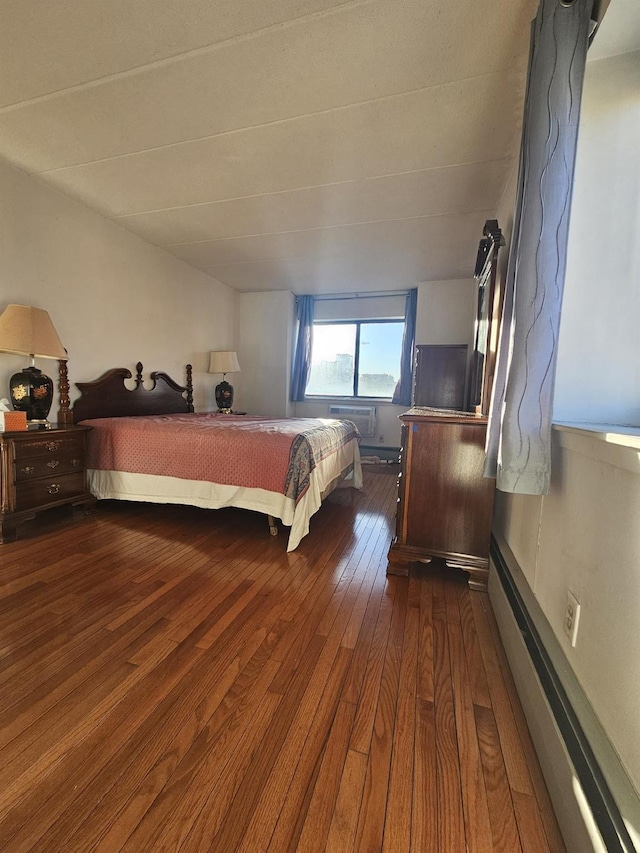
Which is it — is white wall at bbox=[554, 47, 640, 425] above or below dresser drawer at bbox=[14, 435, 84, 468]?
above

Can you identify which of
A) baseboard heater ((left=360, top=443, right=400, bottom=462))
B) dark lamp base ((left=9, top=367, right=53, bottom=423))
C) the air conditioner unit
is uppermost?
dark lamp base ((left=9, top=367, right=53, bottom=423))

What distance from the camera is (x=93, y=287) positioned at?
3074mm

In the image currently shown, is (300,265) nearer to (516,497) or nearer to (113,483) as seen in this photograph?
(113,483)

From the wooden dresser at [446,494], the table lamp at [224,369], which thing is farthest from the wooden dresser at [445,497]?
the table lamp at [224,369]

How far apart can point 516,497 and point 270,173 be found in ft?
8.53

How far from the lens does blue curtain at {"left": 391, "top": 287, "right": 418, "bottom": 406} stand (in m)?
4.83

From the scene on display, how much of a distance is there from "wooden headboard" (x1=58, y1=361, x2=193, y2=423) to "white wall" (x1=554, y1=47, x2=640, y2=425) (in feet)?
11.2

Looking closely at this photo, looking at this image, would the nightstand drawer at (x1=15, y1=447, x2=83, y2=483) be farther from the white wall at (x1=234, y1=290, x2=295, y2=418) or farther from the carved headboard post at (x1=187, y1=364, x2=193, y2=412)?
the white wall at (x1=234, y1=290, x2=295, y2=418)

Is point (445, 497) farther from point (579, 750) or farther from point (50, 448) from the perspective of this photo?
point (50, 448)

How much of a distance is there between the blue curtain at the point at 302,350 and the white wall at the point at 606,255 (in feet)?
14.1

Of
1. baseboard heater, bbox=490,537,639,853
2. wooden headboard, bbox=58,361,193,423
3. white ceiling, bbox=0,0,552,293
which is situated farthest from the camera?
wooden headboard, bbox=58,361,193,423

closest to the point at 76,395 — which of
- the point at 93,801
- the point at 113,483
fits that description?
the point at 113,483

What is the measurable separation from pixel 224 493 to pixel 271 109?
2315 millimetres

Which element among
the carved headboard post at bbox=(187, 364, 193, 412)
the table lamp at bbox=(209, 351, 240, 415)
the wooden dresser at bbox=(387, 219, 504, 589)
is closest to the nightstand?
the carved headboard post at bbox=(187, 364, 193, 412)
